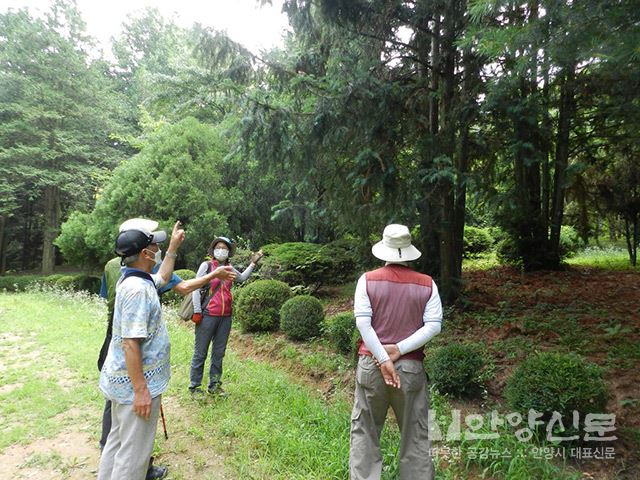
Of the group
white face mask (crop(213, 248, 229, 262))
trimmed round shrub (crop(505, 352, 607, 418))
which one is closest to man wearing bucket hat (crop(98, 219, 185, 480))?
white face mask (crop(213, 248, 229, 262))

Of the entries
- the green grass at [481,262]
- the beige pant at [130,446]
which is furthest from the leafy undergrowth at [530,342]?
the green grass at [481,262]

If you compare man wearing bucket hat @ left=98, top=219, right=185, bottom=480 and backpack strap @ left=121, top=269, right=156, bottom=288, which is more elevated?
backpack strap @ left=121, top=269, right=156, bottom=288

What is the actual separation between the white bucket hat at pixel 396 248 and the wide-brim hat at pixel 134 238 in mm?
1427

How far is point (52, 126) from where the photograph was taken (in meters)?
19.2

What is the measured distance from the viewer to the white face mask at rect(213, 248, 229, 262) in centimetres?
402

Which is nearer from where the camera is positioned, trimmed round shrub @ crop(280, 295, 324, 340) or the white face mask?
the white face mask

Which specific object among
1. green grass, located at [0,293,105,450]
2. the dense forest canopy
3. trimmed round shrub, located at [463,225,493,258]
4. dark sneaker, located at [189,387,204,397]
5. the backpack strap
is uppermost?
the dense forest canopy

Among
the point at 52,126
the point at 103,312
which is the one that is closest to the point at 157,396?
the point at 103,312

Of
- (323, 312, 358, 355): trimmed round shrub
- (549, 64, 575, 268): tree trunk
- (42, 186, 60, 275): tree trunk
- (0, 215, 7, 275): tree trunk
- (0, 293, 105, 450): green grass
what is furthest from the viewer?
(0, 215, 7, 275): tree trunk

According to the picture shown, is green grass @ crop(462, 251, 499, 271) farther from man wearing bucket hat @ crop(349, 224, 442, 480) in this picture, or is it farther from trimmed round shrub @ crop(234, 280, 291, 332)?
man wearing bucket hat @ crop(349, 224, 442, 480)

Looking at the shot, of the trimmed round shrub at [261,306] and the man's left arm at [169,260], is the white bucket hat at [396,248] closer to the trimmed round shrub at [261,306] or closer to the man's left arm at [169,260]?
the man's left arm at [169,260]

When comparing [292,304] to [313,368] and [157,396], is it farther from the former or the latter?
[157,396]

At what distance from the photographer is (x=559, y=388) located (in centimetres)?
289

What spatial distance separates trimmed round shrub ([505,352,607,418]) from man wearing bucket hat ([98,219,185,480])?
2708mm
